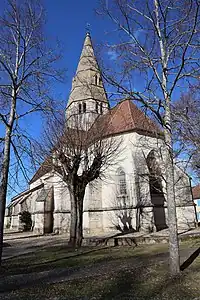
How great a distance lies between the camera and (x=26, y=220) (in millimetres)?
29984

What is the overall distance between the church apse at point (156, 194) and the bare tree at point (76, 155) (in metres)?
5.85

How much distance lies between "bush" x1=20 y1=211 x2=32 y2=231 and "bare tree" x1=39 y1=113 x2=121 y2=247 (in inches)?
663

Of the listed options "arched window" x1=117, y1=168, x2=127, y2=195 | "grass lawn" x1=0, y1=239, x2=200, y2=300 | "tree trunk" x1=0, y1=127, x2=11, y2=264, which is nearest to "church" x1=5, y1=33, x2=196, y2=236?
"arched window" x1=117, y1=168, x2=127, y2=195

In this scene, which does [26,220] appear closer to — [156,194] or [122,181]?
[122,181]

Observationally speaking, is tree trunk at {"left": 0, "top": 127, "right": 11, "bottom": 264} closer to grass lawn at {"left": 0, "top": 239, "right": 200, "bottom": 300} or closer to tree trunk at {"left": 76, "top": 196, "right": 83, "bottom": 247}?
grass lawn at {"left": 0, "top": 239, "right": 200, "bottom": 300}

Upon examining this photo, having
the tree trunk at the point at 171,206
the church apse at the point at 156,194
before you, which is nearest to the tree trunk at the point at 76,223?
the church apse at the point at 156,194

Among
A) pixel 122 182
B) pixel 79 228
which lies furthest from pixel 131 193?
pixel 79 228

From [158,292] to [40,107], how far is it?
7563mm

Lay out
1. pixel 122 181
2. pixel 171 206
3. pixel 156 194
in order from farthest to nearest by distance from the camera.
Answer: pixel 122 181 → pixel 156 194 → pixel 171 206

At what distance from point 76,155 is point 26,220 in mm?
18871

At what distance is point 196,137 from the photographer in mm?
10414

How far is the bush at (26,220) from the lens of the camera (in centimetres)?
2994

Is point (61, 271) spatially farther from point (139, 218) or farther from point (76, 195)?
point (139, 218)

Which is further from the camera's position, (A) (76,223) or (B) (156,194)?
(B) (156,194)
